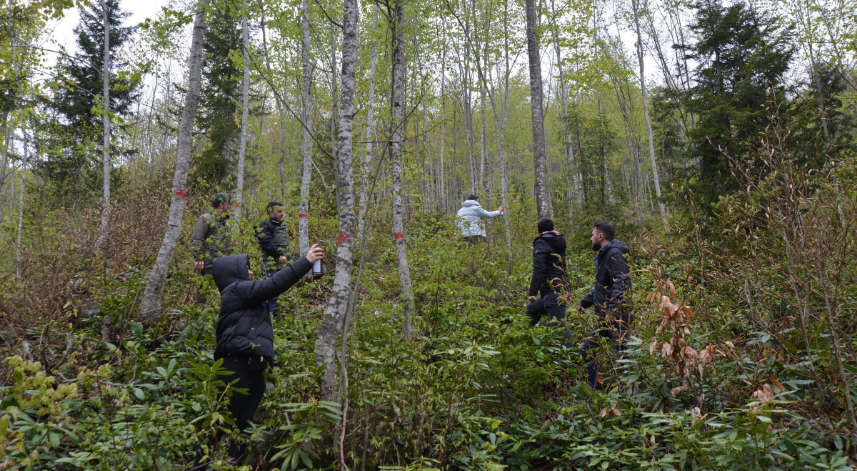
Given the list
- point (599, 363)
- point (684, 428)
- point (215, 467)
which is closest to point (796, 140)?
point (599, 363)

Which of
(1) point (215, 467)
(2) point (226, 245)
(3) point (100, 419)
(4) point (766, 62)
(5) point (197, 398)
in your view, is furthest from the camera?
(4) point (766, 62)

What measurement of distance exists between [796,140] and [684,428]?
6.46 m

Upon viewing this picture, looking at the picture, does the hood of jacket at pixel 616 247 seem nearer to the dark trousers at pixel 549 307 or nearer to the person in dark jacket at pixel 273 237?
the dark trousers at pixel 549 307

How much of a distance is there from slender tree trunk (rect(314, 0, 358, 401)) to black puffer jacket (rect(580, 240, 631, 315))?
7.65 ft

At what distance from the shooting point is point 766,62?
766 cm

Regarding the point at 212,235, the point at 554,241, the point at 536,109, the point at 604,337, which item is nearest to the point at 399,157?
the point at 554,241

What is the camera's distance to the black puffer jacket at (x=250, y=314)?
3016 mm

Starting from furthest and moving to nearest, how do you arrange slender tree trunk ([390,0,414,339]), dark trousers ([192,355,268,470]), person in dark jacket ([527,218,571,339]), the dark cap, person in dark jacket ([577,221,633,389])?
the dark cap, person in dark jacket ([527,218,571,339]), slender tree trunk ([390,0,414,339]), person in dark jacket ([577,221,633,389]), dark trousers ([192,355,268,470])

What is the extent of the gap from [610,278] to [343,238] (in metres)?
2.73

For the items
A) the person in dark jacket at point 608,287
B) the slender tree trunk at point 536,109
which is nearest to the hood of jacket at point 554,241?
the person in dark jacket at point 608,287

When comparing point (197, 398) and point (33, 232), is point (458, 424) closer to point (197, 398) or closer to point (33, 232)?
point (197, 398)

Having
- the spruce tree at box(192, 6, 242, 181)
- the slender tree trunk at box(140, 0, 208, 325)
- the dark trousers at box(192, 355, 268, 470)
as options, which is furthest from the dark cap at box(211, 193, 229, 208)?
the spruce tree at box(192, 6, 242, 181)

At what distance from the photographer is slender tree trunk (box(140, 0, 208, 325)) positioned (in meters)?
5.07

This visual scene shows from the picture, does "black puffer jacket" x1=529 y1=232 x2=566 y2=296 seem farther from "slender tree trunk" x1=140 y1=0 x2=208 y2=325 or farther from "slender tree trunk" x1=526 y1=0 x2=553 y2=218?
"slender tree trunk" x1=140 y1=0 x2=208 y2=325
